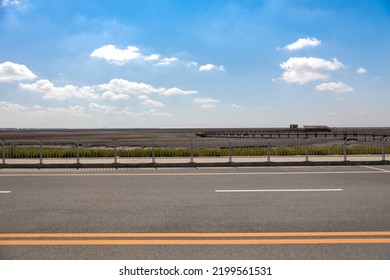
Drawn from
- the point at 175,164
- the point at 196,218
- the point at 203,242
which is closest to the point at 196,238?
the point at 203,242

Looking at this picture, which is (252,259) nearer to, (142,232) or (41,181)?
(142,232)

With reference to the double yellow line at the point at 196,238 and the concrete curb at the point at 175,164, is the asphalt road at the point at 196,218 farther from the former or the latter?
the concrete curb at the point at 175,164

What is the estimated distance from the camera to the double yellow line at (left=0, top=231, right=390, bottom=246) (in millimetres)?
A: 4680

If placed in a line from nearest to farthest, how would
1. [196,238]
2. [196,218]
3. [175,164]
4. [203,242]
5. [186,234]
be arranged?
1. [203,242]
2. [196,238]
3. [186,234]
4. [196,218]
5. [175,164]

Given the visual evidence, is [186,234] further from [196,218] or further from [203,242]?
[196,218]

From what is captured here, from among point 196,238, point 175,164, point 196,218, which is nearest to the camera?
point 196,238

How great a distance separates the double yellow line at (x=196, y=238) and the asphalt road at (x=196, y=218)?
0.05 feet

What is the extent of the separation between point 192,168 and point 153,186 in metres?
4.29

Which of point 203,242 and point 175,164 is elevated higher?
point 175,164

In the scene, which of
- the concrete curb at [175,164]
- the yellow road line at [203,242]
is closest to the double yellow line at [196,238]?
the yellow road line at [203,242]

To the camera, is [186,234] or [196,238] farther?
[186,234]

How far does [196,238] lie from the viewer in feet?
16.0

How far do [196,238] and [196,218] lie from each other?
1087 mm

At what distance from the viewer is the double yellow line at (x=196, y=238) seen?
4.68 meters
